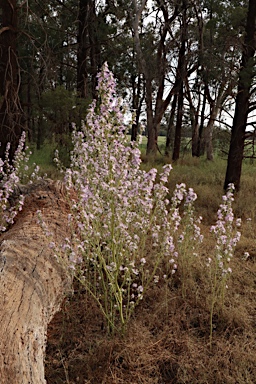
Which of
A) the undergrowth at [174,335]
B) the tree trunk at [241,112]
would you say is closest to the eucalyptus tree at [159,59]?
the tree trunk at [241,112]

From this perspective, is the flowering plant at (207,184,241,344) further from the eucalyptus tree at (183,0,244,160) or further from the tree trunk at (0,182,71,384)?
the eucalyptus tree at (183,0,244,160)

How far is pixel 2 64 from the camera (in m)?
7.46

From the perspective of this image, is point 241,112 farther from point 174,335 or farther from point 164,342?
point 164,342

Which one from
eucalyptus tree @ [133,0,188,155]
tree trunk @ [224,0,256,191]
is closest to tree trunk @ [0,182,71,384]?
tree trunk @ [224,0,256,191]

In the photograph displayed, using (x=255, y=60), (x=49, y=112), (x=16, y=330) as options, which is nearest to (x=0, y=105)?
(x=49, y=112)

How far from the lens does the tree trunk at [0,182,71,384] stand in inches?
81.4

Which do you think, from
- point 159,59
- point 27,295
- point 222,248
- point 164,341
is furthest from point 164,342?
point 159,59

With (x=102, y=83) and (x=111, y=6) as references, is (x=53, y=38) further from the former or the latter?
(x=102, y=83)

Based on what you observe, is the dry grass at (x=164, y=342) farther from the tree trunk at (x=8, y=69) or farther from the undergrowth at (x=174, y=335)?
the tree trunk at (x=8, y=69)

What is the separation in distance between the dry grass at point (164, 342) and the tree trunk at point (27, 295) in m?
0.31

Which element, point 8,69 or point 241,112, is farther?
point 241,112

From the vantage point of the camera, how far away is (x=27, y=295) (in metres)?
2.61

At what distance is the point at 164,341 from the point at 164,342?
3 cm

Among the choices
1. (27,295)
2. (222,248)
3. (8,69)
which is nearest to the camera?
(27,295)
